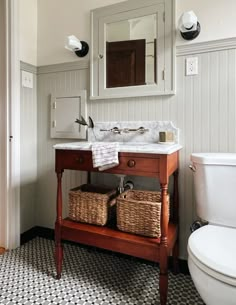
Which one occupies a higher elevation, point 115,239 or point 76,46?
point 76,46

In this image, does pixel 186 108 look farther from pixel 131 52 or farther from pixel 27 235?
pixel 27 235

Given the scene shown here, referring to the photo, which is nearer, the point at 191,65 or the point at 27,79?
the point at 191,65

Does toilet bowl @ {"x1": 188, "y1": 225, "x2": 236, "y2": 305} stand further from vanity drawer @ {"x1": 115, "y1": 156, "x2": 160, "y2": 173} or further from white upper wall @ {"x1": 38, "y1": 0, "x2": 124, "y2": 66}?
white upper wall @ {"x1": 38, "y1": 0, "x2": 124, "y2": 66}

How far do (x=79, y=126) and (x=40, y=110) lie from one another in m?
0.43

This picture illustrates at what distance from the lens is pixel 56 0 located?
1840 millimetres

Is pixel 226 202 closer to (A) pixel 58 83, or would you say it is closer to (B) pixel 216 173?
(B) pixel 216 173

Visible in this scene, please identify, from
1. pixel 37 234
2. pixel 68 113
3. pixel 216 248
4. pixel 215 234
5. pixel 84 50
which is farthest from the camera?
pixel 37 234

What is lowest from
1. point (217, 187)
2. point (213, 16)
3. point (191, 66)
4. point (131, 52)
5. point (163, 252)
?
point (163, 252)

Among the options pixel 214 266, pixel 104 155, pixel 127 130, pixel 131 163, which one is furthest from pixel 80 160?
pixel 214 266

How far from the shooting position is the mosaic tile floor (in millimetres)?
1254

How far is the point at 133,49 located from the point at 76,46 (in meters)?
0.40

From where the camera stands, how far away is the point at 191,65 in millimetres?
1441

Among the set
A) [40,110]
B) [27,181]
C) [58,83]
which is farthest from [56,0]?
[27,181]

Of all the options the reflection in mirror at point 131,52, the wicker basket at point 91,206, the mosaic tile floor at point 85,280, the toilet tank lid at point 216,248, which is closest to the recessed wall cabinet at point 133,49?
the reflection in mirror at point 131,52
